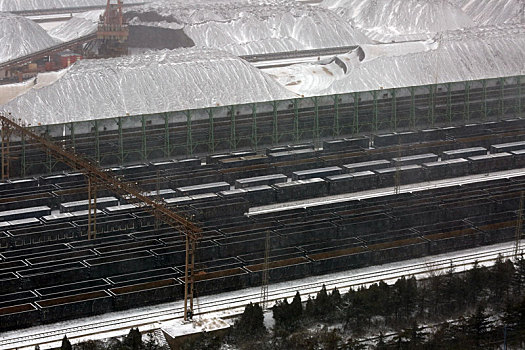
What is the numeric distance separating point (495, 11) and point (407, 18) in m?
8.21

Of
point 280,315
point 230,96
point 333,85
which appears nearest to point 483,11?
point 333,85

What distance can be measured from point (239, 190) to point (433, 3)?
4221cm

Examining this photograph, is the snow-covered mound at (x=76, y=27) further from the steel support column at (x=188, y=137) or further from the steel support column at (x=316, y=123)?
the steel support column at (x=188, y=137)

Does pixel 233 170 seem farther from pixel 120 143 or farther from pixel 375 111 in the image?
pixel 375 111

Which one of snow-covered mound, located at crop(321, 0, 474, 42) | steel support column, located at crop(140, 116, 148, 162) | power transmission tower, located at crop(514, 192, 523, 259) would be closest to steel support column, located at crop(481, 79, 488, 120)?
power transmission tower, located at crop(514, 192, 523, 259)

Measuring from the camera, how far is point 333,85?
5634 cm

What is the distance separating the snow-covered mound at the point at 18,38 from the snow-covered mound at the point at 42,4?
33.1ft

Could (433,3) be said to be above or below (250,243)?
above

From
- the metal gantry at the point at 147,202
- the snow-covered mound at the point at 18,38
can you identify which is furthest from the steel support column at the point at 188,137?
the snow-covered mound at the point at 18,38

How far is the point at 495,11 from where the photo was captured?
80.7 metres

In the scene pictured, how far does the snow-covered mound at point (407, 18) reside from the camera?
250 ft

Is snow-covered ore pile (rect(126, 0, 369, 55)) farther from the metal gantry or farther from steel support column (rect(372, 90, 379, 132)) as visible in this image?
the metal gantry

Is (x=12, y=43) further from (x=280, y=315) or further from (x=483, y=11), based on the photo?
(x=280, y=315)

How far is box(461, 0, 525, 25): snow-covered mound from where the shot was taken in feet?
257
